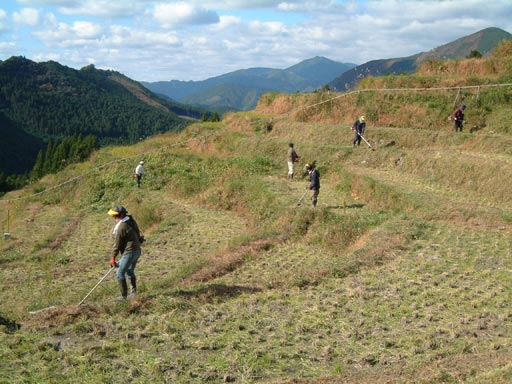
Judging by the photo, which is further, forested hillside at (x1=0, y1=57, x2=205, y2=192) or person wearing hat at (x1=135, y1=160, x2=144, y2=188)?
forested hillside at (x1=0, y1=57, x2=205, y2=192)

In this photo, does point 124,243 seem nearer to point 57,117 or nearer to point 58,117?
point 57,117

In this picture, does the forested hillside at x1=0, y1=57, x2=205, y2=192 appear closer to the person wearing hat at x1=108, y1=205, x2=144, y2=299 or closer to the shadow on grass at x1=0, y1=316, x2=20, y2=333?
the person wearing hat at x1=108, y1=205, x2=144, y2=299

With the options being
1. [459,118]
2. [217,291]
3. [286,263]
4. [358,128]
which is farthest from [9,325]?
[459,118]

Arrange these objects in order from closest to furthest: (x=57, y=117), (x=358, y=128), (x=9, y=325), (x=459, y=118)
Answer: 1. (x=9, y=325)
2. (x=459, y=118)
3. (x=358, y=128)
4. (x=57, y=117)

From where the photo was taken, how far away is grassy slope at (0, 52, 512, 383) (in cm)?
736

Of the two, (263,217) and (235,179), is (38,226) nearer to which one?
(235,179)

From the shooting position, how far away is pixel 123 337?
324 inches

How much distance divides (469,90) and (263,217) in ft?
50.6

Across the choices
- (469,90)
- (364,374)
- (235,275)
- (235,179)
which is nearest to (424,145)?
(469,90)

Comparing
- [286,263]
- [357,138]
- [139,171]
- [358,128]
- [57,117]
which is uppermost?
[57,117]

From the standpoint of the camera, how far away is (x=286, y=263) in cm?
1335

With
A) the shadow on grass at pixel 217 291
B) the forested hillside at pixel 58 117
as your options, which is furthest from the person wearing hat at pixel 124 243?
the forested hillside at pixel 58 117

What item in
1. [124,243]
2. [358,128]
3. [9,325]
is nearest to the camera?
[9,325]

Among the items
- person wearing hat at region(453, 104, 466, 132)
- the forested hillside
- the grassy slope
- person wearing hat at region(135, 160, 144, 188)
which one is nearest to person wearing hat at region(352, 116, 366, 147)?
the grassy slope
